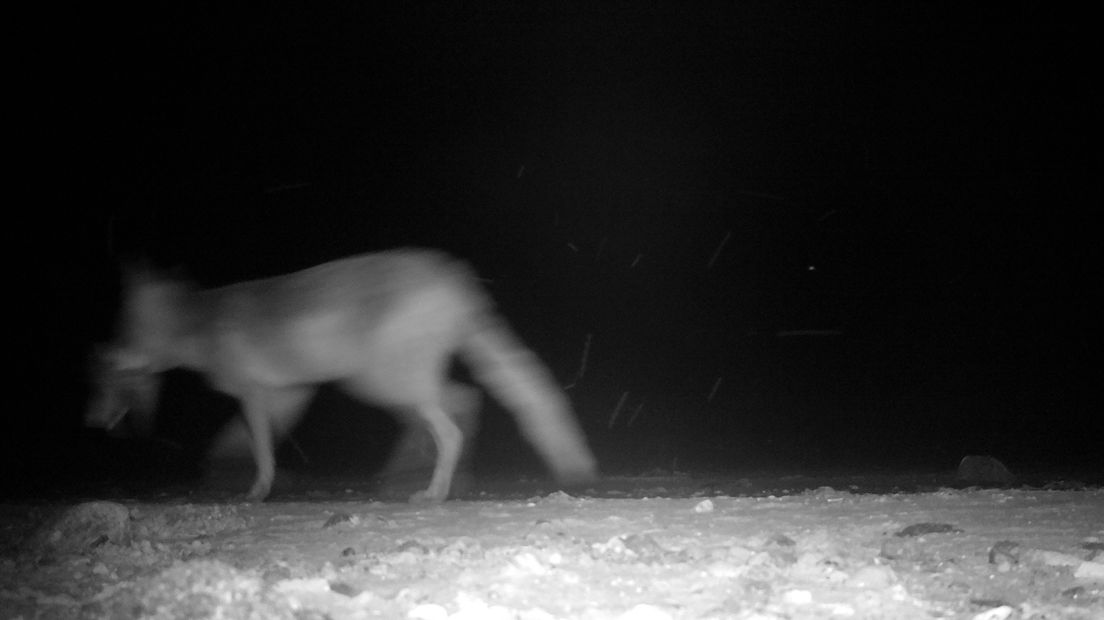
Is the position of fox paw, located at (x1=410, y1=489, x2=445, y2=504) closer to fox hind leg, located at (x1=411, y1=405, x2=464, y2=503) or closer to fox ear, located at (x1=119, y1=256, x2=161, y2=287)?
fox hind leg, located at (x1=411, y1=405, x2=464, y2=503)

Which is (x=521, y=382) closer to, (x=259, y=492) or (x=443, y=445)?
(x=443, y=445)

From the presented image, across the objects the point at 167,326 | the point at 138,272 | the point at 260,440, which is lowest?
the point at 260,440

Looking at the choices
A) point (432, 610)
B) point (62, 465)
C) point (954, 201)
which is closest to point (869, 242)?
point (954, 201)

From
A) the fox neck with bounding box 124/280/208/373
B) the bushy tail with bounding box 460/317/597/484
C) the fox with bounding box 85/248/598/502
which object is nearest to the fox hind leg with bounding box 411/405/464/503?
the fox with bounding box 85/248/598/502

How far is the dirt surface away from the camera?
9.16 feet

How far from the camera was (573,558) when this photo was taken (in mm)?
3434

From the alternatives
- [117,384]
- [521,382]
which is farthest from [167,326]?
[521,382]

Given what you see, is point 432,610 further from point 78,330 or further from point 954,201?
point 954,201

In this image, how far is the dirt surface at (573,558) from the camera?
9.16 ft

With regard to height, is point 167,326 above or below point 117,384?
above

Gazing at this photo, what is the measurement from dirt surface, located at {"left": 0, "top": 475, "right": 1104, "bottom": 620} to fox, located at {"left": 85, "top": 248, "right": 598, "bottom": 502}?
0.80 m

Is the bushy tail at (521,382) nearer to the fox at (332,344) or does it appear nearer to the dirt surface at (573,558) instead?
the fox at (332,344)

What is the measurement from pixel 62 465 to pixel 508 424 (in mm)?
4805

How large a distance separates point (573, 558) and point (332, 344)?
2.59 meters
